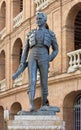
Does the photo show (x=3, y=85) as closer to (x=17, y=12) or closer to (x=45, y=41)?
(x=17, y=12)

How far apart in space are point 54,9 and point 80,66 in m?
3.54

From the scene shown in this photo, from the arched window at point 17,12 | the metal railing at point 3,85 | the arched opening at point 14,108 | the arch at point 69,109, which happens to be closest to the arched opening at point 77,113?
the arch at point 69,109

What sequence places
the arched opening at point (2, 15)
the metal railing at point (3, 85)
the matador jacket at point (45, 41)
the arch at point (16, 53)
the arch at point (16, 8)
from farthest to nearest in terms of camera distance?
the arched opening at point (2, 15)
the metal railing at point (3, 85)
the arch at point (16, 8)
the arch at point (16, 53)
the matador jacket at point (45, 41)

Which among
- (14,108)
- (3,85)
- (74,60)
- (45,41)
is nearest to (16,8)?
(3,85)

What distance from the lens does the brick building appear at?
1742 centimetres

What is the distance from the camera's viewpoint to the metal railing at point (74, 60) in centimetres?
1681

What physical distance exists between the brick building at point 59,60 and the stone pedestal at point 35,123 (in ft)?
27.6

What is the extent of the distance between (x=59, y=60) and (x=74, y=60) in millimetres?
941

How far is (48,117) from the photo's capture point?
26.9 ft

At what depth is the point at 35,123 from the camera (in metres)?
8.12

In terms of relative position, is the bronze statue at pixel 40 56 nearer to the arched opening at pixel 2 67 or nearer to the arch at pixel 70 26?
the arch at pixel 70 26

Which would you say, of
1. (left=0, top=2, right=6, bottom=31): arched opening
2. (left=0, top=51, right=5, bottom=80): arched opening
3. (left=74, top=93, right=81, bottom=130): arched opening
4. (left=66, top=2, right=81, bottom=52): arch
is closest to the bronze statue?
(left=66, top=2, right=81, bottom=52): arch

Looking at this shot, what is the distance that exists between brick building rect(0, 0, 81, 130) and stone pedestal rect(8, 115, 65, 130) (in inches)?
331

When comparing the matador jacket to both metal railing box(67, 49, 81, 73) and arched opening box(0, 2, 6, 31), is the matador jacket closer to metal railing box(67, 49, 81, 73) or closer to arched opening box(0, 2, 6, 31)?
metal railing box(67, 49, 81, 73)
